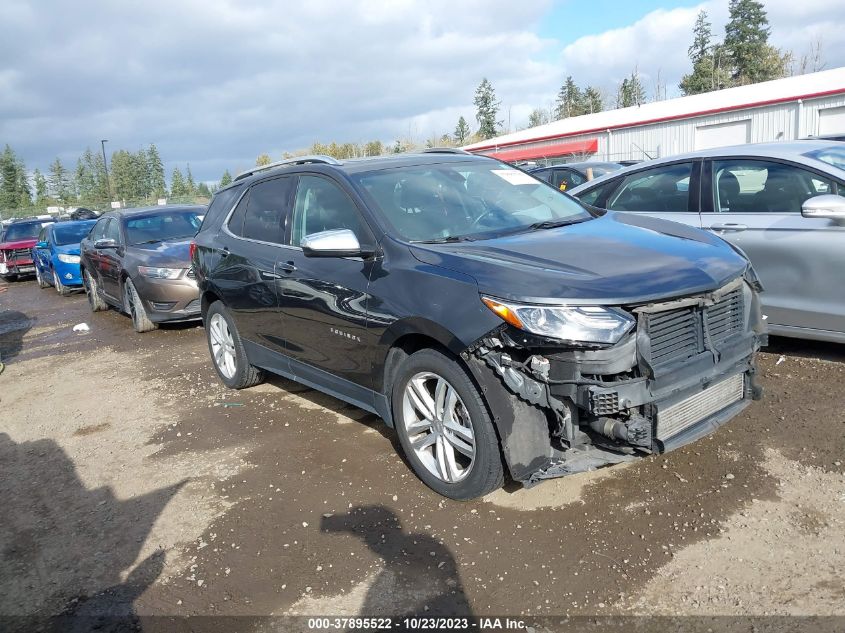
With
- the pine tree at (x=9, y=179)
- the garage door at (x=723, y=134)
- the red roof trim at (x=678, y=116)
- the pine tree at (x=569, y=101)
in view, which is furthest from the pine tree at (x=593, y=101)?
the pine tree at (x=9, y=179)

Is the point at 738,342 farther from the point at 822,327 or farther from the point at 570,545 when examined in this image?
the point at 822,327

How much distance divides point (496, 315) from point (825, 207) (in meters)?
2.97

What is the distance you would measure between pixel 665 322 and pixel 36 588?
3.29 metres

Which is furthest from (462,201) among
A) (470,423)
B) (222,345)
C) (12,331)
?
(12,331)

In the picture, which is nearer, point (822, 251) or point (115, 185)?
point (822, 251)

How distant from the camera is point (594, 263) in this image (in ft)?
11.3

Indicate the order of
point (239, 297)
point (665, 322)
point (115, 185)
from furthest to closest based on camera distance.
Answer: point (115, 185) < point (239, 297) < point (665, 322)

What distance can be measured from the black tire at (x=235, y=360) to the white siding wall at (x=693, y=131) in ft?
82.9

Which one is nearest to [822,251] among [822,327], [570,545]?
[822,327]

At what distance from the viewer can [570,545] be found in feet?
10.9

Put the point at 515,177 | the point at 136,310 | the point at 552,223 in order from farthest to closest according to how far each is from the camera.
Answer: the point at 136,310 < the point at 515,177 < the point at 552,223

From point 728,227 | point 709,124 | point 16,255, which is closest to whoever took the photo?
point 728,227

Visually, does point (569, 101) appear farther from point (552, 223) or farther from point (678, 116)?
point (552, 223)

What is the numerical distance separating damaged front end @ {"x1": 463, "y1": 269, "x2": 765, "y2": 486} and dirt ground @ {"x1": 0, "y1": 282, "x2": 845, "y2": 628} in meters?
0.44
